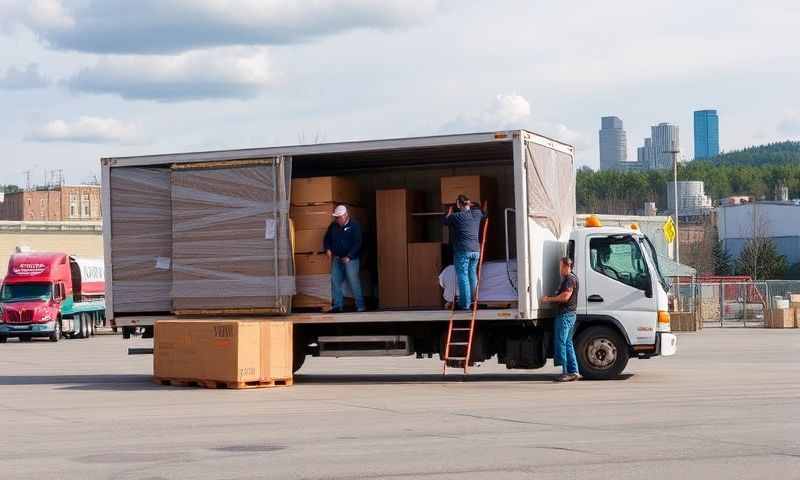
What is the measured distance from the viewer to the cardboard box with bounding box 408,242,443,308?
68.6 feet

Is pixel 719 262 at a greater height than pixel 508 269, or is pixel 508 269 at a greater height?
pixel 719 262

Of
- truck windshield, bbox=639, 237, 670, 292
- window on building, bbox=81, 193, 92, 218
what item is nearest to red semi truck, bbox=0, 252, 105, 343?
truck windshield, bbox=639, 237, 670, 292

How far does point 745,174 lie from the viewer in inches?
7190

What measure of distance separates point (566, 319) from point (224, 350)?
5.15m

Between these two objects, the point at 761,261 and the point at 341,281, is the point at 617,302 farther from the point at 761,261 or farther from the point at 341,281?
the point at 761,261

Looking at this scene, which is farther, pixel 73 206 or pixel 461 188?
pixel 73 206

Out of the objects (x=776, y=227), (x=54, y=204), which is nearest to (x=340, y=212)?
Result: (x=776, y=227)

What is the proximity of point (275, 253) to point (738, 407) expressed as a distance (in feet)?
26.4

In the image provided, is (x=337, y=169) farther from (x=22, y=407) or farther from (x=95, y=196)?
(x=95, y=196)

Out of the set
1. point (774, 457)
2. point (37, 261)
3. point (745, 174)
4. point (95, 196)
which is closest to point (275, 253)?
point (774, 457)

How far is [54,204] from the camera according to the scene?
476ft

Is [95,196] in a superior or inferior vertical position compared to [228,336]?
superior

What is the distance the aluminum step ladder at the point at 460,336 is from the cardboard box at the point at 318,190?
8.23 feet

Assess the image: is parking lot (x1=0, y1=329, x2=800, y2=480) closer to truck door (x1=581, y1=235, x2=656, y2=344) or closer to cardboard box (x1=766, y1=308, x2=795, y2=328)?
truck door (x1=581, y1=235, x2=656, y2=344)
